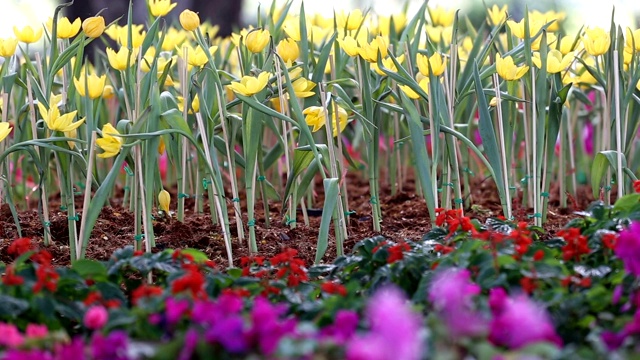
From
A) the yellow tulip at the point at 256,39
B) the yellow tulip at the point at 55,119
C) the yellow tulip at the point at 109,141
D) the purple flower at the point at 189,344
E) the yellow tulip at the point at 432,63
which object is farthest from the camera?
the yellow tulip at the point at 256,39

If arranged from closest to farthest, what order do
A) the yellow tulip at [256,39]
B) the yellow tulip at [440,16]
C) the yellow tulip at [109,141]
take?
the yellow tulip at [109,141], the yellow tulip at [256,39], the yellow tulip at [440,16]

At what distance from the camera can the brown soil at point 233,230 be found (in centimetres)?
241

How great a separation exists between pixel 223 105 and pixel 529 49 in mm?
897

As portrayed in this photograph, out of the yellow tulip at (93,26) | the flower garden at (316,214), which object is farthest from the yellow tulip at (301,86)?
the yellow tulip at (93,26)

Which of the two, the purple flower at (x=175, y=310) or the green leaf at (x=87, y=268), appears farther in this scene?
the green leaf at (x=87, y=268)

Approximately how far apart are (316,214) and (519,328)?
6.79 feet

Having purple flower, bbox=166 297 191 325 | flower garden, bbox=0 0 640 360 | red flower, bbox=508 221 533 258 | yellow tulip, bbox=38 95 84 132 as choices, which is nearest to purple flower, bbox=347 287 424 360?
flower garden, bbox=0 0 640 360

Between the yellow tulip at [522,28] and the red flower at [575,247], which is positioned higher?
the yellow tulip at [522,28]

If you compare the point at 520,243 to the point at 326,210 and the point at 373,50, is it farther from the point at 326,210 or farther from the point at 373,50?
the point at 373,50

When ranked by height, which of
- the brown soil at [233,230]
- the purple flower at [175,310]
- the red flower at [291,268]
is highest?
the purple flower at [175,310]

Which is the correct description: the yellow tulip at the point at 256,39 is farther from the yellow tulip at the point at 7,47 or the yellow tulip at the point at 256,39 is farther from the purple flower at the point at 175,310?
the purple flower at the point at 175,310

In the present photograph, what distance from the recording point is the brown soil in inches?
94.9

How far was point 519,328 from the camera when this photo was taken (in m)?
0.98

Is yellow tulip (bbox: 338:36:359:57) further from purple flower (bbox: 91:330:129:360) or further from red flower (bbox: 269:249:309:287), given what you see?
purple flower (bbox: 91:330:129:360)
